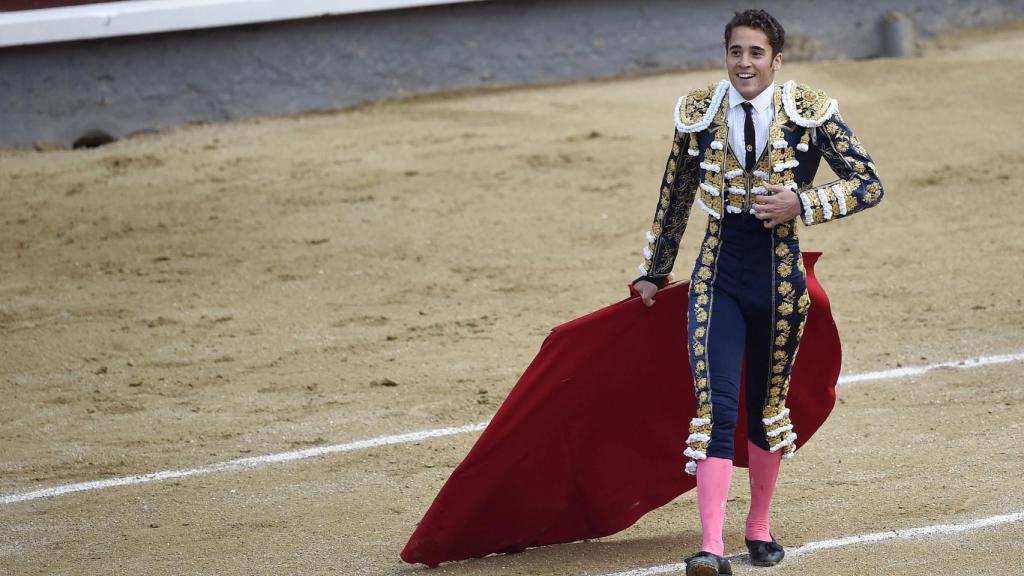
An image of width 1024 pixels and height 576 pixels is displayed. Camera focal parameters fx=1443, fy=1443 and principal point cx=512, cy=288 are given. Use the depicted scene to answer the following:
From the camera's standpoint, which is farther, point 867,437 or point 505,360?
point 505,360

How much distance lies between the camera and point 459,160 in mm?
9398

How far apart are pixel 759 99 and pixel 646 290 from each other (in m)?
0.65

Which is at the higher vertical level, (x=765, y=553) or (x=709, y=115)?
(x=709, y=115)

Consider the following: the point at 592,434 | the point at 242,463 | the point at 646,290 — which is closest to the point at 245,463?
the point at 242,463

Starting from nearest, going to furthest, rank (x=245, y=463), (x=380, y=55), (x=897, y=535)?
(x=897, y=535) → (x=245, y=463) → (x=380, y=55)

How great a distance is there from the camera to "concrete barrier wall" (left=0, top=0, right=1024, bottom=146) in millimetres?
10039

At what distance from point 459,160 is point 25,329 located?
326 centimetres

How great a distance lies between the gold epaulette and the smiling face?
0.08 m

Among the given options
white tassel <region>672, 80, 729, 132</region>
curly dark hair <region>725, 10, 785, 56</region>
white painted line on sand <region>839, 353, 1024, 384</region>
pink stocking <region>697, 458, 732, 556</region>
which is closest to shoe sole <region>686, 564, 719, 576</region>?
pink stocking <region>697, 458, 732, 556</region>

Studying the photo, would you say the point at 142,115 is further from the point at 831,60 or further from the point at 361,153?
the point at 831,60

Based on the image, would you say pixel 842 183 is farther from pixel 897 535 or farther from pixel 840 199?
pixel 897 535

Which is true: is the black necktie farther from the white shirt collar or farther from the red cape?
the red cape

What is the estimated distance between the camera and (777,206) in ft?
12.2

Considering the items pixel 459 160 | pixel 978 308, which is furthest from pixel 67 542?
pixel 459 160
